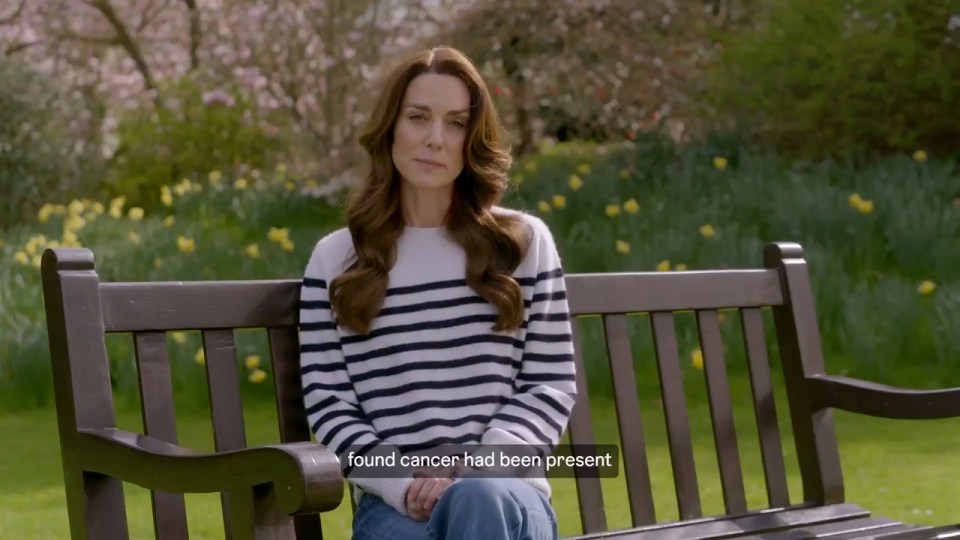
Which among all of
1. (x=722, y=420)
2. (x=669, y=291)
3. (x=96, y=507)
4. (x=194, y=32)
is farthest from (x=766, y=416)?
(x=194, y=32)

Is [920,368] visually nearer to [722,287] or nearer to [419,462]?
[722,287]

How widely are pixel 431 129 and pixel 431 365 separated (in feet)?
1.47

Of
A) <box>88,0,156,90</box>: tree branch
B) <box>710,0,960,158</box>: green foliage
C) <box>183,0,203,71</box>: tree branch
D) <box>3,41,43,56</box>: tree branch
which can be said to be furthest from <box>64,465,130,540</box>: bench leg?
<box>3,41,43,56</box>: tree branch

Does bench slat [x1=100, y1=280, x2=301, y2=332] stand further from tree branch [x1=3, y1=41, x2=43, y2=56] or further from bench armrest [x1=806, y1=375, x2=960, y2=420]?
tree branch [x1=3, y1=41, x2=43, y2=56]

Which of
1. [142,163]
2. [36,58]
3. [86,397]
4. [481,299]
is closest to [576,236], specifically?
[481,299]

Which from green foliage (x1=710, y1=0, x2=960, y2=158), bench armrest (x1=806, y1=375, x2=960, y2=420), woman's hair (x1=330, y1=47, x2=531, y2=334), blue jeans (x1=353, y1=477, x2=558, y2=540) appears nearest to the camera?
blue jeans (x1=353, y1=477, x2=558, y2=540)

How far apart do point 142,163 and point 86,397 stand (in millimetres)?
8347

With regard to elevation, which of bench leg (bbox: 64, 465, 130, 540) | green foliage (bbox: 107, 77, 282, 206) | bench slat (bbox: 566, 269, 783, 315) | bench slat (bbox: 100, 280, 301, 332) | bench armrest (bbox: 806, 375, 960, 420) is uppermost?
green foliage (bbox: 107, 77, 282, 206)

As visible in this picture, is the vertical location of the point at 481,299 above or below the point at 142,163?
below

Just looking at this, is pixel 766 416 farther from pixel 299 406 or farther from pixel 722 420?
pixel 299 406

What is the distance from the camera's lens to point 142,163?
10.3 metres

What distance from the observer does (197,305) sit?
238 cm

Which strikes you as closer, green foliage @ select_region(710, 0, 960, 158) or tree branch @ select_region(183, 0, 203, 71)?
green foliage @ select_region(710, 0, 960, 158)

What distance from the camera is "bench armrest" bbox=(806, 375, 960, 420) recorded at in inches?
106
